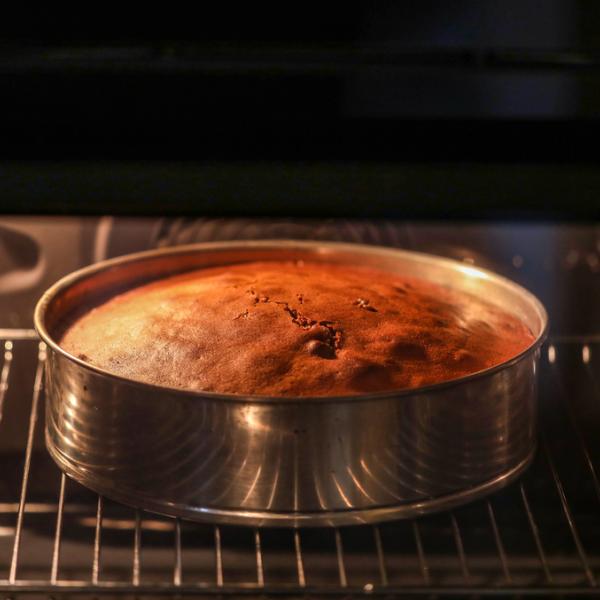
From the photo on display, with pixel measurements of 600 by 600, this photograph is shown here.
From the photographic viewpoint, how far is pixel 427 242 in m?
1.54

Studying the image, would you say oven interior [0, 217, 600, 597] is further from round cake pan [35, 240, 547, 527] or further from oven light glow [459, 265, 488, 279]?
oven light glow [459, 265, 488, 279]

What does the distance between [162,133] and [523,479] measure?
59 cm

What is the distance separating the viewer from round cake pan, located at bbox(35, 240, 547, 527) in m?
0.81

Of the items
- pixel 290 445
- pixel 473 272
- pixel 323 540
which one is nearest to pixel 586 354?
pixel 473 272

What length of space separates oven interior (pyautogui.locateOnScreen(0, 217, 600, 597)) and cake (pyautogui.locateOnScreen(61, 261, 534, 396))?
104mm

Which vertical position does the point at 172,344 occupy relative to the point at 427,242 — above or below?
above

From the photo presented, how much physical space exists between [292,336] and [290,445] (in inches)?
5.1

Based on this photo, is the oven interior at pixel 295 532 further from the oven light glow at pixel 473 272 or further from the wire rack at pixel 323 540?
the oven light glow at pixel 473 272

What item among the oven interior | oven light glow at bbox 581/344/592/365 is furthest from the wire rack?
oven light glow at bbox 581/344/592/365

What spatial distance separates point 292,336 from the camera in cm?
92

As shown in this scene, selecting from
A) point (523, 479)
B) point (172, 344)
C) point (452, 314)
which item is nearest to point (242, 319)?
point (172, 344)

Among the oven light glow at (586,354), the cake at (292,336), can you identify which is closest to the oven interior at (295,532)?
the oven light glow at (586,354)

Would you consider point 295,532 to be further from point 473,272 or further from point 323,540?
point 473,272

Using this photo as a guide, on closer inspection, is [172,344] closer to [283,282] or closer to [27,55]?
[283,282]
